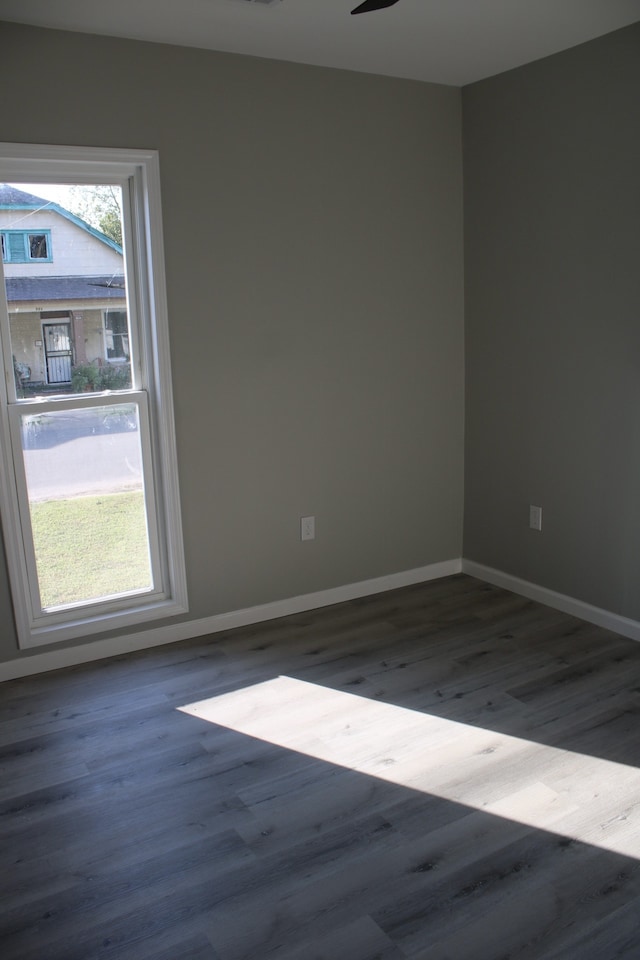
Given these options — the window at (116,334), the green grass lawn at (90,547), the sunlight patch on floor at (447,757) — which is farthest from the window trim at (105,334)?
the sunlight patch on floor at (447,757)

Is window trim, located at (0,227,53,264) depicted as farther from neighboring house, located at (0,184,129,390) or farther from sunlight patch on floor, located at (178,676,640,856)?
sunlight patch on floor, located at (178,676,640,856)

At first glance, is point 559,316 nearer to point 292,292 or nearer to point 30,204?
point 292,292

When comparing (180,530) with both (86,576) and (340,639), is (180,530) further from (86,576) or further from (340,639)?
(340,639)

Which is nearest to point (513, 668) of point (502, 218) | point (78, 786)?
point (78, 786)

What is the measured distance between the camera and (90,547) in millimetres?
3516

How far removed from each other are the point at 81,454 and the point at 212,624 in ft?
3.24

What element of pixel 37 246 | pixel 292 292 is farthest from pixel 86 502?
pixel 292 292

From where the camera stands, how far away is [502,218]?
3947 millimetres

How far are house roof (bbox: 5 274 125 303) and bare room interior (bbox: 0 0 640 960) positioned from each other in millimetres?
45

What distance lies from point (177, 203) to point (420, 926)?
274cm

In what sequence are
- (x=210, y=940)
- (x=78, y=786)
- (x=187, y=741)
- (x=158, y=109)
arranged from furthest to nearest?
1. (x=158, y=109)
2. (x=187, y=741)
3. (x=78, y=786)
4. (x=210, y=940)

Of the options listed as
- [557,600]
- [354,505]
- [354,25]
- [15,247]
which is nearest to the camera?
[354,25]

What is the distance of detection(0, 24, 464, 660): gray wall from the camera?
3.28 metres

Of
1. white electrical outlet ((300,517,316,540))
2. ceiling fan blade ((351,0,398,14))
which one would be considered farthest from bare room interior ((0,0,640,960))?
ceiling fan blade ((351,0,398,14))
